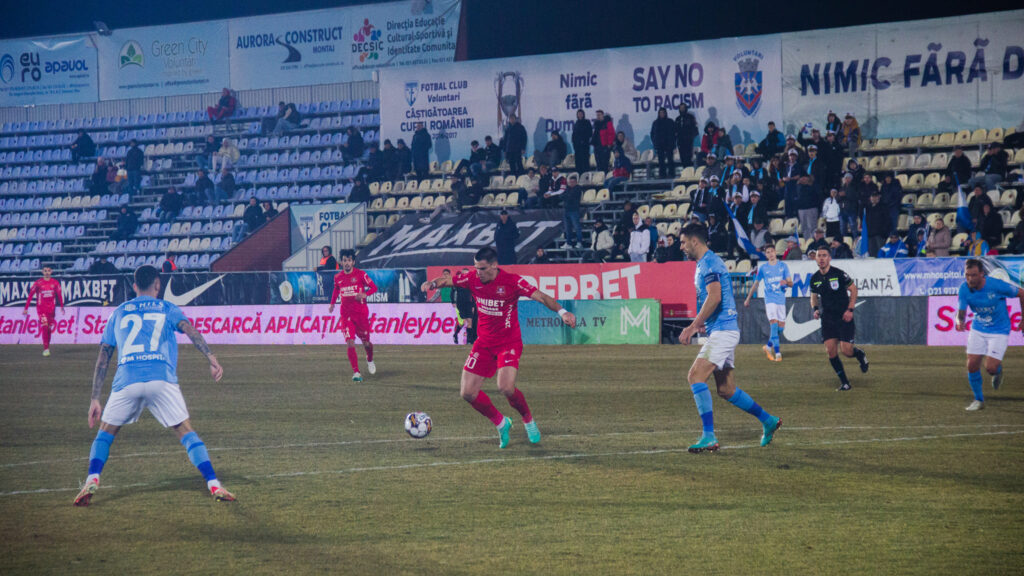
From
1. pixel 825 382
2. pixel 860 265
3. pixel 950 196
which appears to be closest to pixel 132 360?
pixel 825 382

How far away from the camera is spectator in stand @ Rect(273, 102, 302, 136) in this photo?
45.7m

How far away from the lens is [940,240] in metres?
27.9

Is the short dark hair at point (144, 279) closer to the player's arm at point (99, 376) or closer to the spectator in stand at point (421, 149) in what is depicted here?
the player's arm at point (99, 376)

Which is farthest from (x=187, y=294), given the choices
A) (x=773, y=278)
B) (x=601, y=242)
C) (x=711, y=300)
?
(x=711, y=300)

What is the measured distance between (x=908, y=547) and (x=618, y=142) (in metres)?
29.3

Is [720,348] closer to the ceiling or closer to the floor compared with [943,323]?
closer to the ceiling

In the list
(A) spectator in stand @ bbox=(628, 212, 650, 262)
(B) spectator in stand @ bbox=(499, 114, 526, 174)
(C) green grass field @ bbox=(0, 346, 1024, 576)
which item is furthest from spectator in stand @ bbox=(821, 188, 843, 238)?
(C) green grass field @ bbox=(0, 346, 1024, 576)

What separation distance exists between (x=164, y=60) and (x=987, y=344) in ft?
135

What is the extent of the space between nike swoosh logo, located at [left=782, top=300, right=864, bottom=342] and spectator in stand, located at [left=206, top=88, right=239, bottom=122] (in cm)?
2767

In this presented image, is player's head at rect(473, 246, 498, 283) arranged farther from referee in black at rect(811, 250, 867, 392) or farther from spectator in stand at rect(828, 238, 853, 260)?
spectator in stand at rect(828, 238, 853, 260)

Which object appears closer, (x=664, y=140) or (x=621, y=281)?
(x=621, y=281)

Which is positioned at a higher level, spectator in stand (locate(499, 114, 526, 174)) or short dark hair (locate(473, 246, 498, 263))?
spectator in stand (locate(499, 114, 526, 174))

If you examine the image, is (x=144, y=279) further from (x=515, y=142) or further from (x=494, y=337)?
(x=515, y=142)

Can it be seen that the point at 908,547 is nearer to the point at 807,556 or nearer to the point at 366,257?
the point at 807,556
